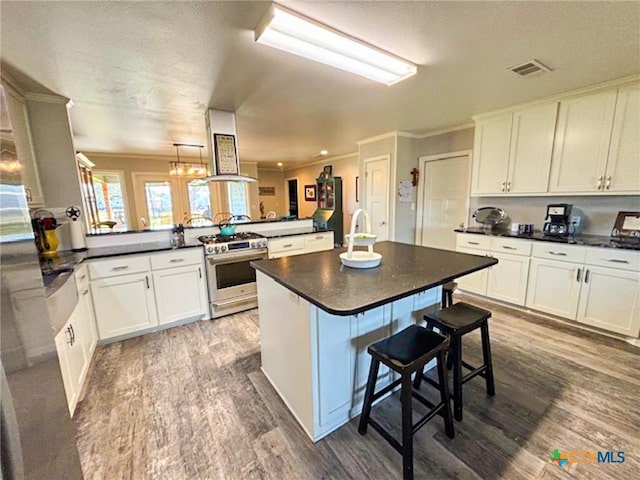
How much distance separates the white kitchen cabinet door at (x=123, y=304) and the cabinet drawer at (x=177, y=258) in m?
0.16

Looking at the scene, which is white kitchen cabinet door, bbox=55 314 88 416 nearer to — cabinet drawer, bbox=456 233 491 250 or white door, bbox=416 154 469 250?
cabinet drawer, bbox=456 233 491 250

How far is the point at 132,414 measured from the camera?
5.71 feet

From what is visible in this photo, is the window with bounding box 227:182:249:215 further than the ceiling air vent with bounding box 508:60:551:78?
Yes

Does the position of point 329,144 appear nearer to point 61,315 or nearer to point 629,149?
point 629,149

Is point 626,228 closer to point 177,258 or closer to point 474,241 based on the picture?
point 474,241

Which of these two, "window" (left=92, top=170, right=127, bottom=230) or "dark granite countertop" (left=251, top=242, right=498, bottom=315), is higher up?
"window" (left=92, top=170, right=127, bottom=230)

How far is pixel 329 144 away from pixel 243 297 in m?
3.56

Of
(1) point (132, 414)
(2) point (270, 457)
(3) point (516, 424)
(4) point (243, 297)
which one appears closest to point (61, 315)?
(1) point (132, 414)

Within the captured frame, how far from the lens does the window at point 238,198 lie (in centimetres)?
757

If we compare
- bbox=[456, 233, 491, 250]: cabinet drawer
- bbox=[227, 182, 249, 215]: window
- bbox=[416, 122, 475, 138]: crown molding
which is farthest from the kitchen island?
bbox=[227, 182, 249, 215]: window

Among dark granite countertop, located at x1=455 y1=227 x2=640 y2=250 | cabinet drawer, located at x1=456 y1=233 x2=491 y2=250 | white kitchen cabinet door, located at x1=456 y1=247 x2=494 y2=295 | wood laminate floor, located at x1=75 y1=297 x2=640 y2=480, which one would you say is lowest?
wood laminate floor, located at x1=75 y1=297 x2=640 y2=480

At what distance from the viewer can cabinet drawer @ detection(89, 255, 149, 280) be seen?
2.44 meters

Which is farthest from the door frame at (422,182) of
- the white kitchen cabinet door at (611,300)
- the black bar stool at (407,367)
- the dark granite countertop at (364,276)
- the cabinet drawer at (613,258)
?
the black bar stool at (407,367)

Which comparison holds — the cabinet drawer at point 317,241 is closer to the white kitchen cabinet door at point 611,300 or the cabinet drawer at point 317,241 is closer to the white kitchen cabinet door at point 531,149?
the white kitchen cabinet door at point 531,149
